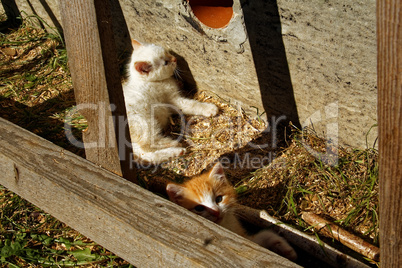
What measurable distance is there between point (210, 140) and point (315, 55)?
1.10m

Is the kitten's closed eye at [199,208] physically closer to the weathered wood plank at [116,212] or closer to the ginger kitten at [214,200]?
the ginger kitten at [214,200]

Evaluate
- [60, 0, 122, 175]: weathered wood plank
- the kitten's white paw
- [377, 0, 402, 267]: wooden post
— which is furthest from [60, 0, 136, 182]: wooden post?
the kitten's white paw

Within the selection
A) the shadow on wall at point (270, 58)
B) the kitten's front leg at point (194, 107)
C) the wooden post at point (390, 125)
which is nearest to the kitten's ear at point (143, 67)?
the kitten's front leg at point (194, 107)

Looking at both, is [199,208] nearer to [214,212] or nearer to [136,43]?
[214,212]

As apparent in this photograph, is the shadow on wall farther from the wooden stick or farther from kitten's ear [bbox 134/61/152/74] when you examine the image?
kitten's ear [bbox 134/61/152/74]

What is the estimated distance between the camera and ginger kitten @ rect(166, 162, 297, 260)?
2.07 metres

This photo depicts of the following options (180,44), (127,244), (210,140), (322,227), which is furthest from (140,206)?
(180,44)

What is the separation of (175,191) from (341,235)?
872 mm

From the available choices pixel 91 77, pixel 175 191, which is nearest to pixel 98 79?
pixel 91 77

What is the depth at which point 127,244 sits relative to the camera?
5.11ft

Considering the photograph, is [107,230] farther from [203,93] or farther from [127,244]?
[203,93]

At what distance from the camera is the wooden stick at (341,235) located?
74.4 inches

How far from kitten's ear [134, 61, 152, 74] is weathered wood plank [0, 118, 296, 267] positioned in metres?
1.33

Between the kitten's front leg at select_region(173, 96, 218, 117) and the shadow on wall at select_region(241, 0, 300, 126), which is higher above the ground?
the shadow on wall at select_region(241, 0, 300, 126)
